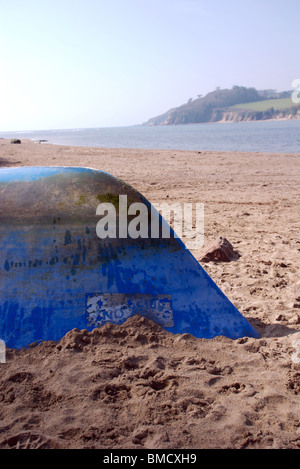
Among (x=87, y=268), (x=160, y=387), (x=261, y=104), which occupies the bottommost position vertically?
(x=160, y=387)

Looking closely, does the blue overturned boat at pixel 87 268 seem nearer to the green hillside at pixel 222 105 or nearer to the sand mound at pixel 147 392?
the sand mound at pixel 147 392

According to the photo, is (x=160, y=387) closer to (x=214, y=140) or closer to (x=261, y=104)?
(x=214, y=140)

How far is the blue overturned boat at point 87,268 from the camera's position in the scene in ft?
7.11

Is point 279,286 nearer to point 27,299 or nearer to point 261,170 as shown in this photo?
point 27,299

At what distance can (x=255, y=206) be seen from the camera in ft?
19.7

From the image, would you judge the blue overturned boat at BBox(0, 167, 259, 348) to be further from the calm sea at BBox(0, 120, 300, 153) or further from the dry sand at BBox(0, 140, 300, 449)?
the calm sea at BBox(0, 120, 300, 153)

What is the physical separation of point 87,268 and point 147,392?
2.72ft

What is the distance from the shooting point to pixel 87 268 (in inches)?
90.6

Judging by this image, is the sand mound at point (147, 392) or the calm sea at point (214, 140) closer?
the sand mound at point (147, 392)

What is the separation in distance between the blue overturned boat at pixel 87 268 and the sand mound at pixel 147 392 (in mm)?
94

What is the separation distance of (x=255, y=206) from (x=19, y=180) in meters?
4.27

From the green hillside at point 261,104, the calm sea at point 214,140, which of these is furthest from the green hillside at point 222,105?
the calm sea at point 214,140

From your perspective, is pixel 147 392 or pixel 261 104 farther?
pixel 261 104

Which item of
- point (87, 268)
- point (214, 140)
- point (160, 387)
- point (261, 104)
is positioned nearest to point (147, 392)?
point (160, 387)
